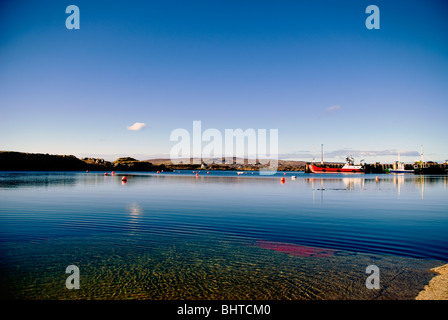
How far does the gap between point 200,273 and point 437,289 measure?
7196 mm

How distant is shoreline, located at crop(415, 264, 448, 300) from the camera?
7352mm

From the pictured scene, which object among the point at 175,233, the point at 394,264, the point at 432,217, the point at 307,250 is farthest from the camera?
the point at 432,217

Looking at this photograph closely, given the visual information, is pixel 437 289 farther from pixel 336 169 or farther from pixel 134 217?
pixel 336 169

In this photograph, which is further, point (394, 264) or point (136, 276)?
point (394, 264)

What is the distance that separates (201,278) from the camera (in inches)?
347

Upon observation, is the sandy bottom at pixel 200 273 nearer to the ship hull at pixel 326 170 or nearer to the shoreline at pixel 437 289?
the shoreline at pixel 437 289

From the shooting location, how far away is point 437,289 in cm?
779

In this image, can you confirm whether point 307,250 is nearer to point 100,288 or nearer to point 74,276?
point 100,288

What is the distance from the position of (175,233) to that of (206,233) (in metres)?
1.78

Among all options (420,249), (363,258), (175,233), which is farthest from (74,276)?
(420,249)

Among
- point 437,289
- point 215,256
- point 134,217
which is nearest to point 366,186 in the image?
point 134,217

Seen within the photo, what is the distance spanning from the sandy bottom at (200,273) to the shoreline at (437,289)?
3cm

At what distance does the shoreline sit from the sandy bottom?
26 mm

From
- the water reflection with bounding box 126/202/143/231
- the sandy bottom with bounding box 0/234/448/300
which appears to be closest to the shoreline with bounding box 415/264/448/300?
the sandy bottom with bounding box 0/234/448/300
